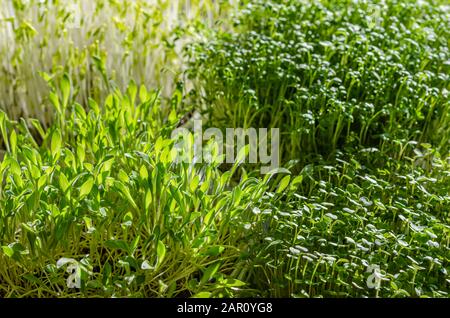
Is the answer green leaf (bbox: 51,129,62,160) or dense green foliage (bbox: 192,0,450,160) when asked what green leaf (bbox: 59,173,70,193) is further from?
dense green foliage (bbox: 192,0,450,160)

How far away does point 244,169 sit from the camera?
170cm

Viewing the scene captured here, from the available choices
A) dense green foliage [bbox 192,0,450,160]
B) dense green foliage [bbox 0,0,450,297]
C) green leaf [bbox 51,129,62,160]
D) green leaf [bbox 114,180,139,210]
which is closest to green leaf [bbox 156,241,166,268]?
dense green foliage [bbox 0,0,450,297]

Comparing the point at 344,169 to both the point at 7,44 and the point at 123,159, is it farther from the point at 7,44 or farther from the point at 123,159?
the point at 7,44

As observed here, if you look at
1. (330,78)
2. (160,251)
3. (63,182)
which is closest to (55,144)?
(63,182)

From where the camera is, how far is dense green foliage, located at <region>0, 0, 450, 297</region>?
137 centimetres

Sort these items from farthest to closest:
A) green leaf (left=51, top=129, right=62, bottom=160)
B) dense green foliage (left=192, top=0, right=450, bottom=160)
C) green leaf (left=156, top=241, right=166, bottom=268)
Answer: dense green foliage (left=192, top=0, right=450, bottom=160), green leaf (left=51, top=129, right=62, bottom=160), green leaf (left=156, top=241, right=166, bottom=268)

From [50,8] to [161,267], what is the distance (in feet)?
4.14

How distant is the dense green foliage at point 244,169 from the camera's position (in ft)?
4.51

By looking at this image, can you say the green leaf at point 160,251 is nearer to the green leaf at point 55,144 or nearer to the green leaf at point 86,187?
the green leaf at point 86,187

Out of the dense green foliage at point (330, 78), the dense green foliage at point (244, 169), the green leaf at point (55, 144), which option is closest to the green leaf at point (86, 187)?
the dense green foliage at point (244, 169)

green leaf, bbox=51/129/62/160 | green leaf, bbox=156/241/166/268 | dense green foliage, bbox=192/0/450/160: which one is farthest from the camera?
dense green foliage, bbox=192/0/450/160

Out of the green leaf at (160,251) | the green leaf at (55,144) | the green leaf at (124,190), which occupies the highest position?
the green leaf at (55,144)

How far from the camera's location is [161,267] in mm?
1420

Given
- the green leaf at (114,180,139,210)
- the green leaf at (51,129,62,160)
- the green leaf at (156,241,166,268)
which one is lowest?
the green leaf at (156,241,166,268)
